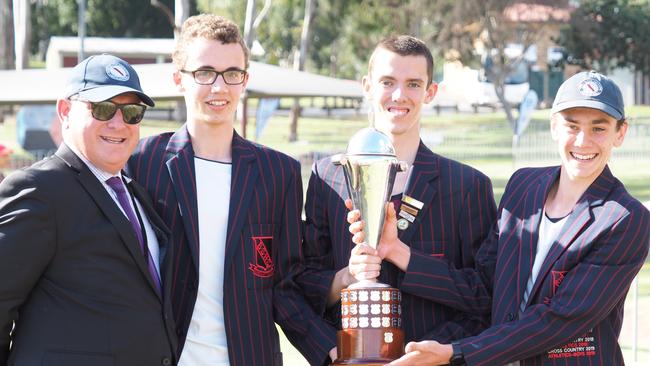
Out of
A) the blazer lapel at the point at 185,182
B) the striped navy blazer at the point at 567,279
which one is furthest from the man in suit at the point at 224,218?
the striped navy blazer at the point at 567,279

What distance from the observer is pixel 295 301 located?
4.70 m

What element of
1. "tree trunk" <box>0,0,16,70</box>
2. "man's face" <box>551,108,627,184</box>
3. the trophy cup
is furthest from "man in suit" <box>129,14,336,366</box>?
"tree trunk" <box>0,0,16,70</box>

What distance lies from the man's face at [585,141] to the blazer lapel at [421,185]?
0.60m

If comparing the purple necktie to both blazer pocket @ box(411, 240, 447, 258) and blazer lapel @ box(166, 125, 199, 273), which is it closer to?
blazer lapel @ box(166, 125, 199, 273)

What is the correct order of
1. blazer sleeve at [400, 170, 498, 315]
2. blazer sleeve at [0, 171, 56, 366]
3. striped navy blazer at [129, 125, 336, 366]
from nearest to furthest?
1. blazer sleeve at [0, 171, 56, 366]
2. striped navy blazer at [129, 125, 336, 366]
3. blazer sleeve at [400, 170, 498, 315]

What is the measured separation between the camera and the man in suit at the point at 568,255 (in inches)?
169

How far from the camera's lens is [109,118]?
13.5 ft

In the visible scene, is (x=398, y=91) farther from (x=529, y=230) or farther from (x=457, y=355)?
(x=457, y=355)

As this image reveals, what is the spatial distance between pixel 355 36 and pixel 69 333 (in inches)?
1752

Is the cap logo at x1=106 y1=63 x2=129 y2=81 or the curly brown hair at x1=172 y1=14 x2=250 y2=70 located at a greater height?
the curly brown hair at x1=172 y1=14 x2=250 y2=70

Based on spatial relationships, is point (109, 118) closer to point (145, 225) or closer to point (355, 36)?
point (145, 225)

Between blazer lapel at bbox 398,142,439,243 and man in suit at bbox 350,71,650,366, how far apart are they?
0.52 feet

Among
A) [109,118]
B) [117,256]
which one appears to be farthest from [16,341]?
[109,118]

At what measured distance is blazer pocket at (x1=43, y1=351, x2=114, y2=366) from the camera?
12.5ft
